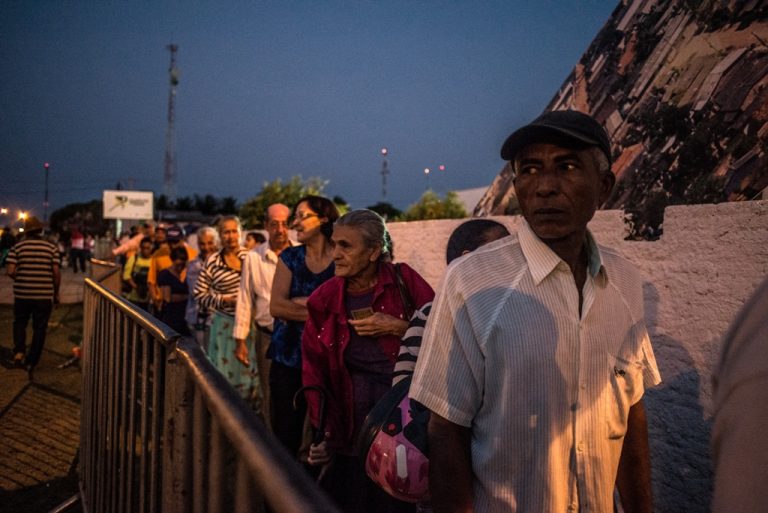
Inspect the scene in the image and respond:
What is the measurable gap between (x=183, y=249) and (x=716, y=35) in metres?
6.57

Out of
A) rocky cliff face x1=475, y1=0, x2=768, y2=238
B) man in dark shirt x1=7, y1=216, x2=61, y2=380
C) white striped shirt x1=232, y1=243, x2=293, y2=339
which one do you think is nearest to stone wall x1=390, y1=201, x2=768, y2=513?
rocky cliff face x1=475, y1=0, x2=768, y2=238

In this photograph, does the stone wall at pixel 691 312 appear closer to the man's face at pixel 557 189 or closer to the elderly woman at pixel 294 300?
the man's face at pixel 557 189

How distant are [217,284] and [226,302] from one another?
0.80ft

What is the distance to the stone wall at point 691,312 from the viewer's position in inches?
117

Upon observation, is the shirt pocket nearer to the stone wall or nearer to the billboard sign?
the stone wall

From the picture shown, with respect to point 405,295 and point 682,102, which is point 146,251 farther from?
point 682,102

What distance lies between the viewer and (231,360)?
5.65 m

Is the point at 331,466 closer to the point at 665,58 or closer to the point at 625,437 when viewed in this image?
the point at 625,437

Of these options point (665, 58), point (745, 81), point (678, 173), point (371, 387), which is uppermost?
point (665, 58)

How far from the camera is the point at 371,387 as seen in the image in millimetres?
3016

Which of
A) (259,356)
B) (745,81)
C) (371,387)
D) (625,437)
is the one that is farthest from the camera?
(259,356)

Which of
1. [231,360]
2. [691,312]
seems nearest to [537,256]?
[691,312]

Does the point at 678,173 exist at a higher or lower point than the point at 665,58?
→ lower

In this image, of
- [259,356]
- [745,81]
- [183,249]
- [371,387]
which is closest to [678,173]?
[745,81]
